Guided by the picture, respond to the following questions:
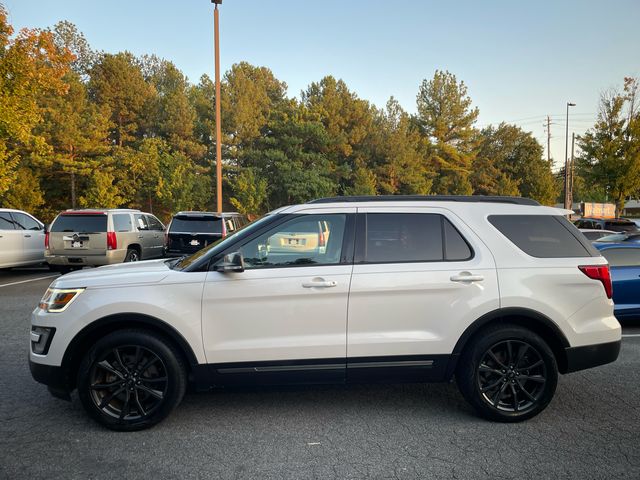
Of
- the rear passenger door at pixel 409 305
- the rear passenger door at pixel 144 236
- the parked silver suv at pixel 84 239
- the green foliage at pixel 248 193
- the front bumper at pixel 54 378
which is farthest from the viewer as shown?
the green foliage at pixel 248 193

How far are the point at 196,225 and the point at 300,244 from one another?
8.83 m

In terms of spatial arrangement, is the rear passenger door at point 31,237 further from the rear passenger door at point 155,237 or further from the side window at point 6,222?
the rear passenger door at point 155,237

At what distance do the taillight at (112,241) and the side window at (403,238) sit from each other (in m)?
9.71

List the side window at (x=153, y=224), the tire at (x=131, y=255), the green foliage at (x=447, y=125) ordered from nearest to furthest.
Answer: the tire at (x=131, y=255) → the side window at (x=153, y=224) → the green foliage at (x=447, y=125)

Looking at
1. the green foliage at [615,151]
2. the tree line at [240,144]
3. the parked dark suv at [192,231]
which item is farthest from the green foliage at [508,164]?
the parked dark suv at [192,231]

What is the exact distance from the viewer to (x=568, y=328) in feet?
12.8

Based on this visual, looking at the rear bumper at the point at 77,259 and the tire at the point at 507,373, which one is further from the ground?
the rear bumper at the point at 77,259

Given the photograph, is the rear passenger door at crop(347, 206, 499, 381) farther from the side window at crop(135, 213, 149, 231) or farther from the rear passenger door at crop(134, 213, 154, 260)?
the side window at crop(135, 213, 149, 231)

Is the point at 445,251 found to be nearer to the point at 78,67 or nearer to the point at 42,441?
the point at 42,441

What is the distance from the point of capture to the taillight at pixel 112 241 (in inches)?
467

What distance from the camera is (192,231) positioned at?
1212 centimetres

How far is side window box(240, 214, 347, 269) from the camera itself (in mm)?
3824

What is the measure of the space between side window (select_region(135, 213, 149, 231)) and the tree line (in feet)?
57.3

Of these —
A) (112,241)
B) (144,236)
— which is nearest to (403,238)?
(112,241)
